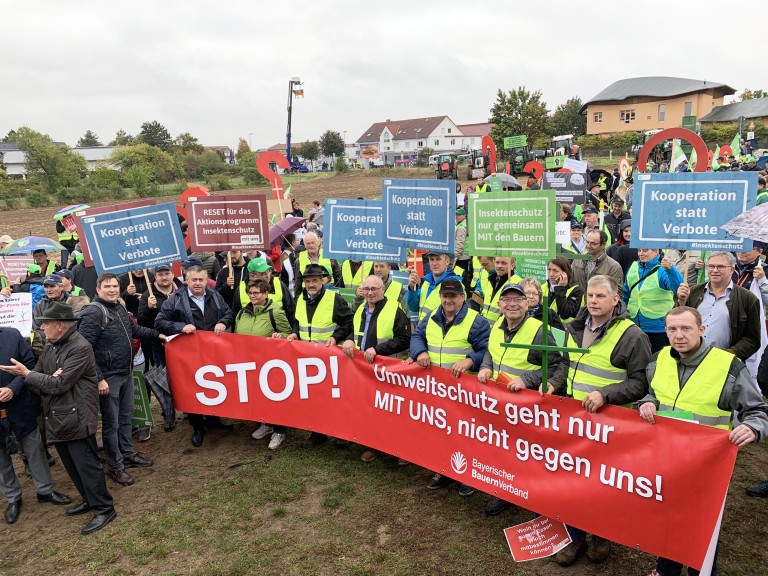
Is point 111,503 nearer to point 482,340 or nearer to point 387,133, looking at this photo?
point 482,340

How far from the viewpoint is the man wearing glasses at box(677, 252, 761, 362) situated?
16.0 feet

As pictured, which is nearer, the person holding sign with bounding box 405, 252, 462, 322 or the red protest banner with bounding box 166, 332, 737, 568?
the red protest banner with bounding box 166, 332, 737, 568

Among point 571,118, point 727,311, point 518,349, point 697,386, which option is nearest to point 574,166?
point 727,311

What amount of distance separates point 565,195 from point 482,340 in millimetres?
8728

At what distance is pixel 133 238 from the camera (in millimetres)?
6574

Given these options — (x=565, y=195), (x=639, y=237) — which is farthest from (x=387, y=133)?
(x=639, y=237)

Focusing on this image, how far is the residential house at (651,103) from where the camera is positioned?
67312 millimetres

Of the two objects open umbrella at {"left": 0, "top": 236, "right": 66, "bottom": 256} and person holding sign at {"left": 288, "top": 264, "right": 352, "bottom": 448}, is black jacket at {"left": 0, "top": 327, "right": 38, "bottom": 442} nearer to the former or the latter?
person holding sign at {"left": 288, "top": 264, "right": 352, "bottom": 448}

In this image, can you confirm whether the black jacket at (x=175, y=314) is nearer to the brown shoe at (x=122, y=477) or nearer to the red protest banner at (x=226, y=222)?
the red protest banner at (x=226, y=222)

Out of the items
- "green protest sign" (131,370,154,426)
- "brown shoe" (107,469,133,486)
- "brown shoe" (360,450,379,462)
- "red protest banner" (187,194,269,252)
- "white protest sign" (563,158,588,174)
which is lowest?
"brown shoe" (107,469,133,486)

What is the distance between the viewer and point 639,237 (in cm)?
531

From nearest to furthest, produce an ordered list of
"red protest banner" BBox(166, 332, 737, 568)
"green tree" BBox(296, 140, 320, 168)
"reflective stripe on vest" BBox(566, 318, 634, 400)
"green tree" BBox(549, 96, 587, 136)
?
"red protest banner" BBox(166, 332, 737, 568) < "reflective stripe on vest" BBox(566, 318, 634, 400) < "green tree" BBox(549, 96, 587, 136) < "green tree" BBox(296, 140, 320, 168)

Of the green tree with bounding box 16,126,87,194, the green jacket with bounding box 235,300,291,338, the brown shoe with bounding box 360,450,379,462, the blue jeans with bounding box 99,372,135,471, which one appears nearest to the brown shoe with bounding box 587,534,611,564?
the brown shoe with bounding box 360,450,379,462

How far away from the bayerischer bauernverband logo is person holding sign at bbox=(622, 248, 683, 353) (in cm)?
289
